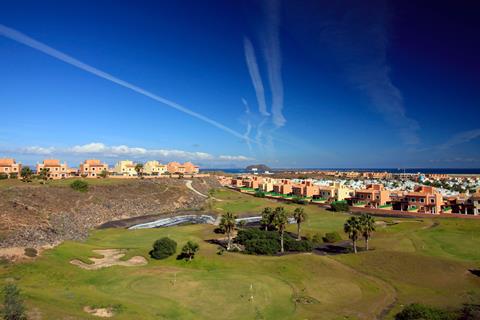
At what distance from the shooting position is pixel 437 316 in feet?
101

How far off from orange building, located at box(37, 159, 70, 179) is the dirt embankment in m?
29.2

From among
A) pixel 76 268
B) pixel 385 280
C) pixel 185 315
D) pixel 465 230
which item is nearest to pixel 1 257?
pixel 76 268

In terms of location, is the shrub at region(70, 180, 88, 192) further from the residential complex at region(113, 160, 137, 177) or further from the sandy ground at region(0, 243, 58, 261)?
the residential complex at region(113, 160, 137, 177)

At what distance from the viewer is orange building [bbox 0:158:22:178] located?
115500 mm

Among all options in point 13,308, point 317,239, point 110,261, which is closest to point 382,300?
point 317,239

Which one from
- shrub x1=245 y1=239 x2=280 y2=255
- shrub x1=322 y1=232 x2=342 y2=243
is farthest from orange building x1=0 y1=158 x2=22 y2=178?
shrub x1=322 y1=232 x2=342 y2=243

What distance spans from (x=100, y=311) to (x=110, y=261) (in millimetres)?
22079

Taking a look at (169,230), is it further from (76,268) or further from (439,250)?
(439,250)

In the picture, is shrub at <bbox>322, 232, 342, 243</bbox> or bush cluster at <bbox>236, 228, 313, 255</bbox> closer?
bush cluster at <bbox>236, 228, 313, 255</bbox>

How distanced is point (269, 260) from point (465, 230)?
182 feet

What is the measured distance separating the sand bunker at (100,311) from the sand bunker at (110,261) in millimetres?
17798

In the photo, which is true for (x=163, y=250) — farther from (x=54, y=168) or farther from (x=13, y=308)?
(x=54, y=168)

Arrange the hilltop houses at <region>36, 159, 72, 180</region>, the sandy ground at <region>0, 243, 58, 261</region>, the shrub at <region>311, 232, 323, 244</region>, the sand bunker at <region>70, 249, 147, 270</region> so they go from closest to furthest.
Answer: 1. the sandy ground at <region>0, 243, 58, 261</region>
2. the sand bunker at <region>70, 249, 147, 270</region>
3. the shrub at <region>311, 232, 323, 244</region>
4. the hilltop houses at <region>36, 159, 72, 180</region>

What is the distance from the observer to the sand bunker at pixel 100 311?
28916 mm
